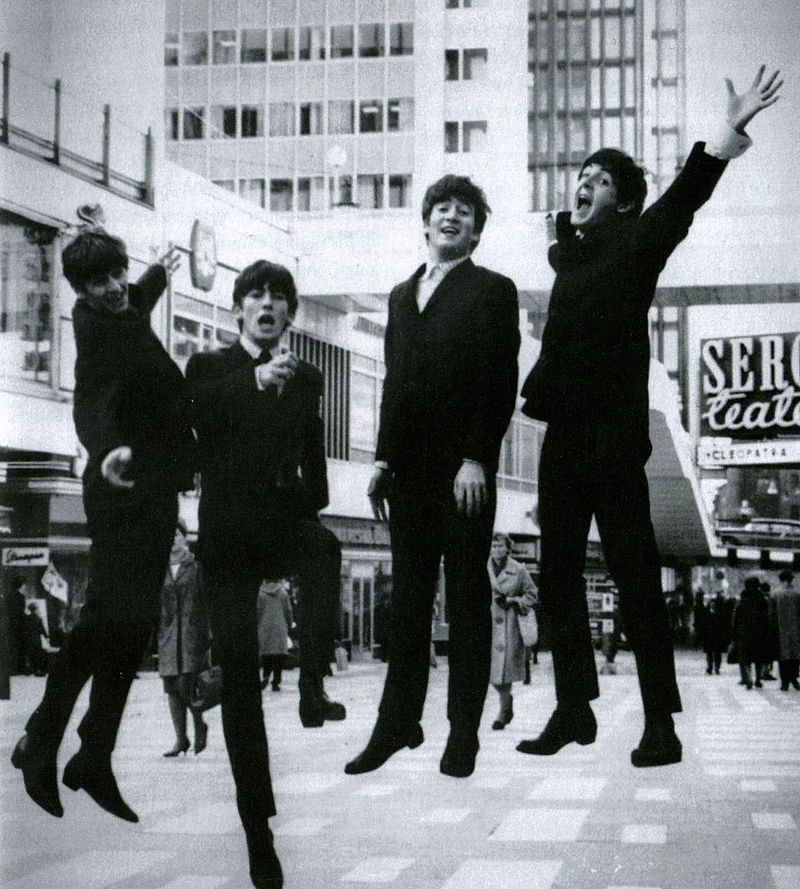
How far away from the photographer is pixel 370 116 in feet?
17.5

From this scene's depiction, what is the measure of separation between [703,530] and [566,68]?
67.4 inches

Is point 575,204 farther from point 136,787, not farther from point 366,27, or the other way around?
point 136,787

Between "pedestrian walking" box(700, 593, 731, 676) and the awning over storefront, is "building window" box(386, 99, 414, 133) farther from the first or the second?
"pedestrian walking" box(700, 593, 731, 676)

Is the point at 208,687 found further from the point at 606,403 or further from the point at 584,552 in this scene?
the point at 606,403

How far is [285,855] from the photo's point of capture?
5086 millimetres

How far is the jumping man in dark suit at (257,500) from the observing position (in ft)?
14.2

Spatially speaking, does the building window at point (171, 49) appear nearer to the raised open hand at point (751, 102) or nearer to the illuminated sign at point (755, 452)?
the raised open hand at point (751, 102)

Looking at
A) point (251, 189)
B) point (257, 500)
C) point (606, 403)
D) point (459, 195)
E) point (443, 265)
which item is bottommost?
point (257, 500)

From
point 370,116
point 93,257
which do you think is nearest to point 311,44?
point 370,116

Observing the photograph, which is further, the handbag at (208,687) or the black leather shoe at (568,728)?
the handbag at (208,687)

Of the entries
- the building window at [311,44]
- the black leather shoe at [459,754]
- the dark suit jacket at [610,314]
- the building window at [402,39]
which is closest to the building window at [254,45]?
the building window at [311,44]

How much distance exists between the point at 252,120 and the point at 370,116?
1.32 feet

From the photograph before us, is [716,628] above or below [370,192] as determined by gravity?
below

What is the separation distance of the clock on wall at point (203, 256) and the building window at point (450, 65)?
986mm
